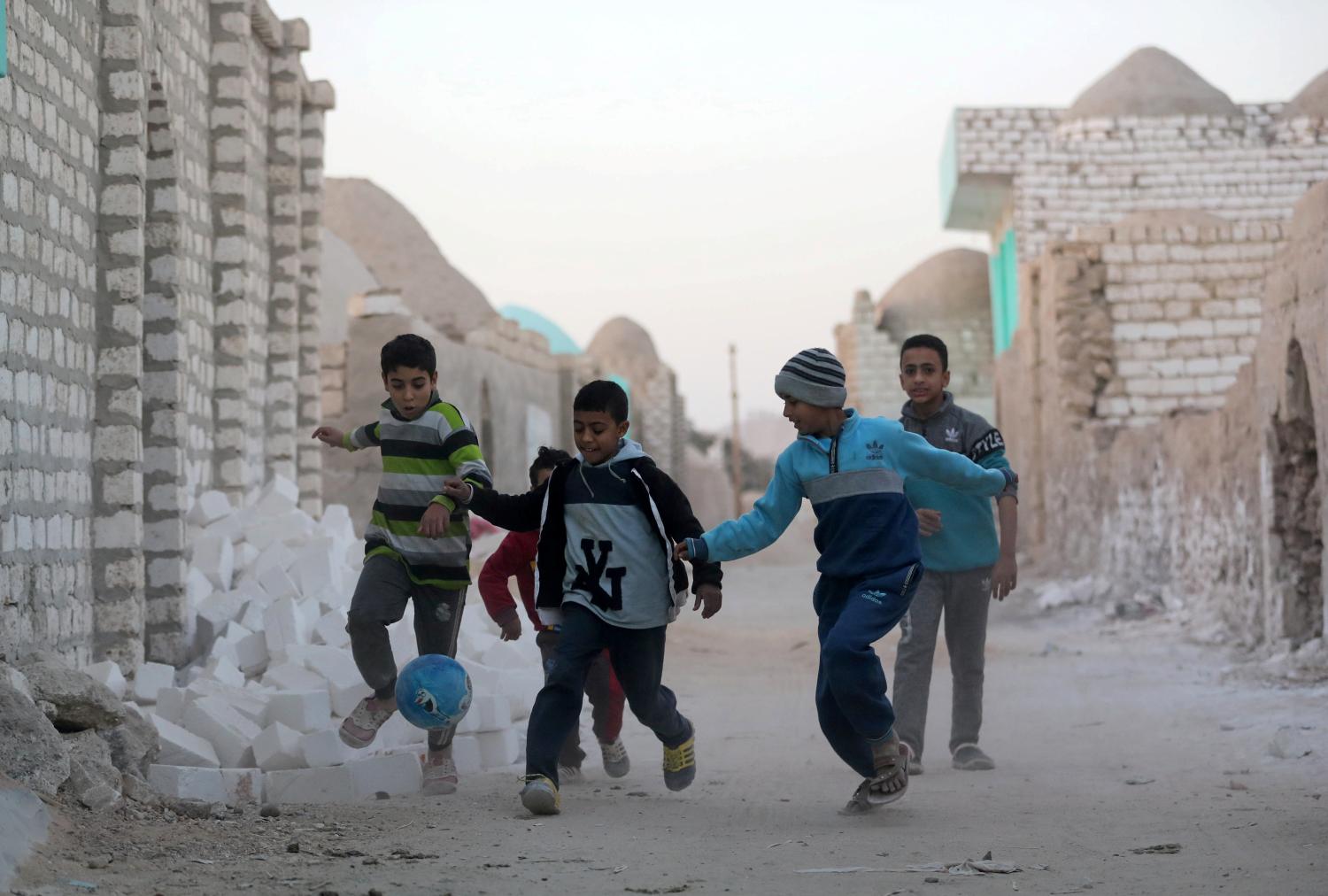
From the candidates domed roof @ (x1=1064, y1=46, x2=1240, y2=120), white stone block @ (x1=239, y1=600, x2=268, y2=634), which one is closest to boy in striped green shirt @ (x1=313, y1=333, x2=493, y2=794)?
white stone block @ (x1=239, y1=600, x2=268, y2=634)

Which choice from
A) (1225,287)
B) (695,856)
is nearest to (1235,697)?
(695,856)

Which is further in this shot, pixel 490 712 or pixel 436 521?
pixel 490 712

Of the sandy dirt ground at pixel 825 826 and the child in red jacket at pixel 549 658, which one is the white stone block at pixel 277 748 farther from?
the child in red jacket at pixel 549 658

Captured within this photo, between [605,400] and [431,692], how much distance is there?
1.06m

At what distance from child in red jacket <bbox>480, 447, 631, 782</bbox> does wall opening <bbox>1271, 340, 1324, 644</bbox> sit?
443 centimetres

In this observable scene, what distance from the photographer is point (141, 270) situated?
7.11 meters

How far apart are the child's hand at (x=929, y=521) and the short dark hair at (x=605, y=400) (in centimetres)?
116

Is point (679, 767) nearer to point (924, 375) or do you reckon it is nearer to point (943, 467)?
point (943, 467)

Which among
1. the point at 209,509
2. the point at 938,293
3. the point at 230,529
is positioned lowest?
the point at 230,529

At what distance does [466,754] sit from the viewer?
5750mm

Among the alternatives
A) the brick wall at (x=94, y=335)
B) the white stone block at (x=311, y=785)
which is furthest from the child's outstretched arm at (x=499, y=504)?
Answer: the brick wall at (x=94, y=335)

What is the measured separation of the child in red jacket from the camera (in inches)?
217

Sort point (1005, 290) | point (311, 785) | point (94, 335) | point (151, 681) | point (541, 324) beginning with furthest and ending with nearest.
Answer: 1. point (541, 324)
2. point (1005, 290)
3. point (94, 335)
4. point (151, 681)
5. point (311, 785)

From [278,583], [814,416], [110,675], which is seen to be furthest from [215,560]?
[814,416]
